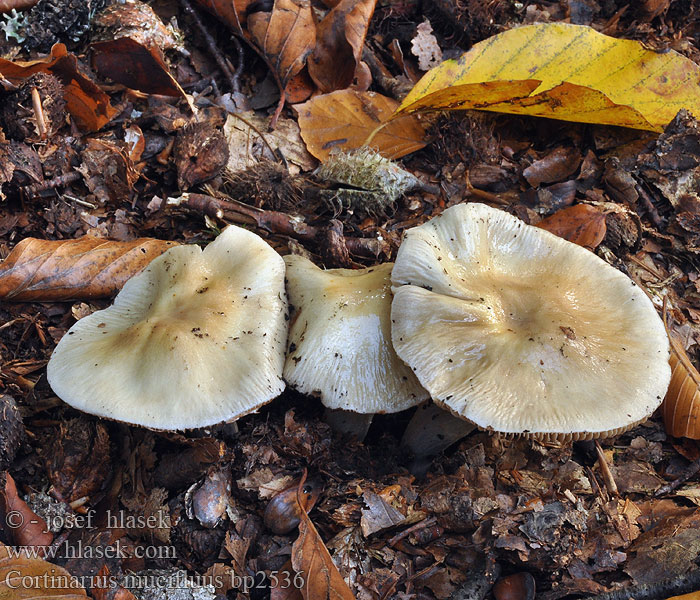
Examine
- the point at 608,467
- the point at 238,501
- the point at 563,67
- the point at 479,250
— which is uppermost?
the point at 563,67

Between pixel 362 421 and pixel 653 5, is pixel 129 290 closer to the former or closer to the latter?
pixel 362 421

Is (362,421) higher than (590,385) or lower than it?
lower

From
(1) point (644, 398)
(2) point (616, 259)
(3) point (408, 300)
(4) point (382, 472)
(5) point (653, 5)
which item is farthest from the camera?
(5) point (653, 5)

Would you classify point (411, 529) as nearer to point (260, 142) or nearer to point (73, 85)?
point (260, 142)

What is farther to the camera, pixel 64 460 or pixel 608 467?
pixel 608 467

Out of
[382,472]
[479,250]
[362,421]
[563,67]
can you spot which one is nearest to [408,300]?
[479,250]

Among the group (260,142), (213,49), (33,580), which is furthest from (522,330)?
(213,49)

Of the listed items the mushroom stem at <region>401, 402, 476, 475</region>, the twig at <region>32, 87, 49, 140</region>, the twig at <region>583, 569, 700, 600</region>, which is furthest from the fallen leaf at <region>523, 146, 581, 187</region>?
the twig at <region>32, 87, 49, 140</region>

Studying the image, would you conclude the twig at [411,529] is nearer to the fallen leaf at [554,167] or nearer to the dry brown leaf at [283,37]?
the fallen leaf at [554,167]

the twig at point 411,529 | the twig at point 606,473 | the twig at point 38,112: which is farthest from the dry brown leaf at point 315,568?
the twig at point 38,112

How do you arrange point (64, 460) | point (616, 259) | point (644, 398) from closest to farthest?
point (644, 398) < point (64, 460) < point (616, 259)
